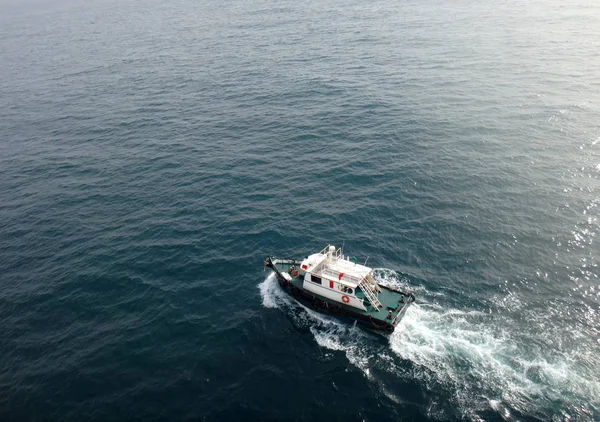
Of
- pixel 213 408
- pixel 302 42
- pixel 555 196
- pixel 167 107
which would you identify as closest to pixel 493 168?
pixel 555 196

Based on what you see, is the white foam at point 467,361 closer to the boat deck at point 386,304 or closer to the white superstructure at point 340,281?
the boat deck at point 386,304

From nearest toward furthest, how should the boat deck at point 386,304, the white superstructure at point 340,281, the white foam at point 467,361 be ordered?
the white foam at point 467,361, the boat deck at point 386,304, the white superstructure at point 340,281

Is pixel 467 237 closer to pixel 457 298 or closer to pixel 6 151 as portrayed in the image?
pixel 457 298

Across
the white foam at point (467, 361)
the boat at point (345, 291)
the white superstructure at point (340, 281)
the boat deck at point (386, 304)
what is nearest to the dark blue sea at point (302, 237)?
the white foam at point (467, 361)

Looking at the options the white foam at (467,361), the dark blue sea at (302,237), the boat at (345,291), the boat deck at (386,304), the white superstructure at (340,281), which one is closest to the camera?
the white foam at (467,361)

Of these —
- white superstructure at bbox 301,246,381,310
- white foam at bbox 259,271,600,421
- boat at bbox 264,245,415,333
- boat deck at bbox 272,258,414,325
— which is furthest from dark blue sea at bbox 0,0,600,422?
white superstructure at bbox 301,246,381,310

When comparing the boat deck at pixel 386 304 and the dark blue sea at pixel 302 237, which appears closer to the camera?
the dark blue sea at pixel 302 237

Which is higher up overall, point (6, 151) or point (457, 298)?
point (457, 298)
